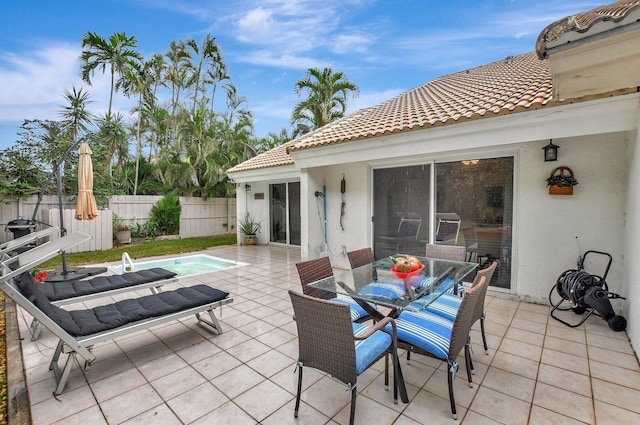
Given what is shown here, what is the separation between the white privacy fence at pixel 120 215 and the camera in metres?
9.74

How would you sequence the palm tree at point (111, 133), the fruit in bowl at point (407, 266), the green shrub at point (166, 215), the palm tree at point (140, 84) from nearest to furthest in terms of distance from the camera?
1. the fruit in bowl at point (407, 266)
2. the palm tree at point (111, 133)
3. the green shrub at point (166, 215)
4. the palm tree at point (140, 84)

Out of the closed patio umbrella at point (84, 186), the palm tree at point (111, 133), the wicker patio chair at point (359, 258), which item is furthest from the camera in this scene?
the palm tree at point (111, 133)

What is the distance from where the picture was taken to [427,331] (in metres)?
2.71

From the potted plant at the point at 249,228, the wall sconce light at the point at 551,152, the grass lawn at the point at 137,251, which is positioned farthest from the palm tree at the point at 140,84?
the wall sconce light at the point at 551,152

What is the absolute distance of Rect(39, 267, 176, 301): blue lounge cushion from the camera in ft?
13.6

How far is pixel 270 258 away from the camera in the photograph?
9.09m

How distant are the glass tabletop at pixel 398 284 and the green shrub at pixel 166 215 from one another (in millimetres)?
11715

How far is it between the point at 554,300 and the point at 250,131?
16608 millimetres

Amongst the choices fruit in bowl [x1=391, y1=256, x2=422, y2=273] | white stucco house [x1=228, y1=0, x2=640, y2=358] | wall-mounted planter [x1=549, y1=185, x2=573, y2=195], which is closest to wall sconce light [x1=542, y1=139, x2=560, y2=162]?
white stucco house [x1=228, y1=0, x2=640, y2=358]

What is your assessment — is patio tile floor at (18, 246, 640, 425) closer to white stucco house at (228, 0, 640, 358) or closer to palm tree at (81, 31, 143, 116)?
white stucco house at (228, 0, 640, 358)

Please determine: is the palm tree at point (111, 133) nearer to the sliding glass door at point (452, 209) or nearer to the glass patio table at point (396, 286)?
the sliding glass door at point (452, 209)

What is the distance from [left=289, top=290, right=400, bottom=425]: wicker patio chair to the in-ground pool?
6066 millimetres

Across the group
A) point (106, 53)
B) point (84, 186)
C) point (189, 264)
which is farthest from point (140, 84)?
point (84, 186)

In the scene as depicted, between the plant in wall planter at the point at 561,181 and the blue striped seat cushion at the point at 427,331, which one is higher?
the plant in wall planter at the point at 561,181
